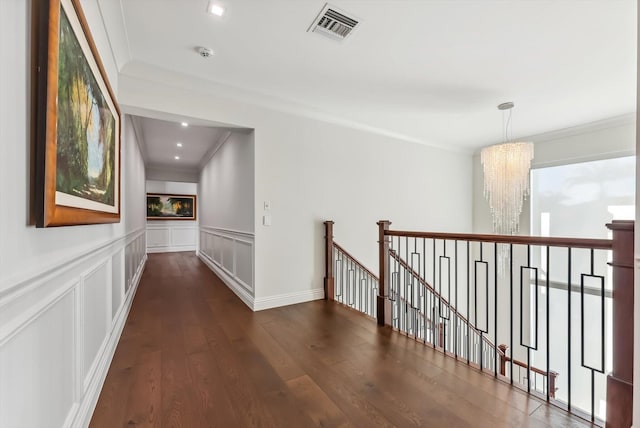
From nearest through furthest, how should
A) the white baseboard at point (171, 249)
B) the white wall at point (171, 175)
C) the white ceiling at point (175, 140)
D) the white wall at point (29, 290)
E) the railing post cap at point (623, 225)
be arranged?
the white wall at point (29, 290)
the railing post cap at point (623, 225)
the white ceiling at point (175, 140)
the white wall at point (171, 175)
the white baseboard at point (171, 249)

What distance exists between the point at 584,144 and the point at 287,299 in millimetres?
5014

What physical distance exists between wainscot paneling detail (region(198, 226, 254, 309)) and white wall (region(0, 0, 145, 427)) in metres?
1.90

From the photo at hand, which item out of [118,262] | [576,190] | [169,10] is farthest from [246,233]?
[576,190]

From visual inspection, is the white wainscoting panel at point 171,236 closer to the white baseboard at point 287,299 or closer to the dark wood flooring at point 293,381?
the dark wood flooring at point 293,381

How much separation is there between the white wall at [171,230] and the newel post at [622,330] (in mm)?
8914

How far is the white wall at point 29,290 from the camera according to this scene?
A: 74 centimetres

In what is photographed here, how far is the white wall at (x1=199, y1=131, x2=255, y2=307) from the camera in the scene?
3.38 metres

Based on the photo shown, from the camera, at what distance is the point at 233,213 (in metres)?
4.07

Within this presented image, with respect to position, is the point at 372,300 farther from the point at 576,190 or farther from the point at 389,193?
the point at 576,190

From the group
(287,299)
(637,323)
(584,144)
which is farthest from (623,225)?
(584,144)

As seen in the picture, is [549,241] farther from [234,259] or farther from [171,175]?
[171,175]

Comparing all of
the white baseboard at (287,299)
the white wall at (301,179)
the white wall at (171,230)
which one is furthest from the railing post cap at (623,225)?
the white wall at (171,230)

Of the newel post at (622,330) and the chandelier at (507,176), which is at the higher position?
the chandelier at (507,176)

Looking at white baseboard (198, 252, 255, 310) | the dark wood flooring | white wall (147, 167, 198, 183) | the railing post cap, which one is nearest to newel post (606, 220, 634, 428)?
the railing post cap
